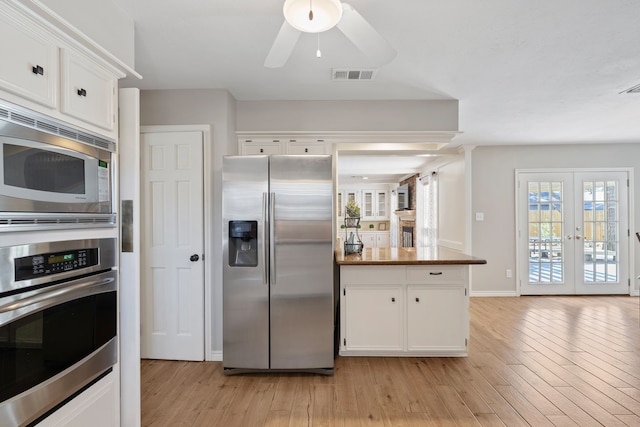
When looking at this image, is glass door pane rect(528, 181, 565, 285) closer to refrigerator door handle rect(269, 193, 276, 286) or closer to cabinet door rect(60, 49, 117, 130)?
refrigerator door handle rect(269, 193, 276, 286)

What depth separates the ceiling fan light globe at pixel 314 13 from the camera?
4.42 ft

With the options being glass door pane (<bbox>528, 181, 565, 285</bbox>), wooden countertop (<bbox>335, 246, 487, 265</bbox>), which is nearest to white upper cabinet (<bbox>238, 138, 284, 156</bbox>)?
wooden countertop (<bbox>335, 246, 487, 265</bbox>)

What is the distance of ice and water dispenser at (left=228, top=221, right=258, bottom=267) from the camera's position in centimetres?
271

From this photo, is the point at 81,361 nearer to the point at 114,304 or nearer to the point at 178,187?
the point at 114,304

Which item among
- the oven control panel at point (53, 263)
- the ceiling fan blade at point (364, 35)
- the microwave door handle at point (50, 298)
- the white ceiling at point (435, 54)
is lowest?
the microwave door handle at point (50, 298)

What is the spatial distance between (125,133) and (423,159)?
4900 mm

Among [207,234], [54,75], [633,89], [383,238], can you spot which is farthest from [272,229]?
[383,238]

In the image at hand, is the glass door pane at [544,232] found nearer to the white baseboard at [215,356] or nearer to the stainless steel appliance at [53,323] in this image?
the white baseboard at [215,356]

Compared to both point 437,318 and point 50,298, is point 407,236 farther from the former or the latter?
point 50,298

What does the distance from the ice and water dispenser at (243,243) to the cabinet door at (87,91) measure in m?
1.19

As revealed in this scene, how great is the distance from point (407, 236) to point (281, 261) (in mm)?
5739

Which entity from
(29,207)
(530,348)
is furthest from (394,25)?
(530,348)

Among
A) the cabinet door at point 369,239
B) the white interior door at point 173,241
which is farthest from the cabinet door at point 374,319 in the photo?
the cabinet door at point 369,239

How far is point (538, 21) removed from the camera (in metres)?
2.02
